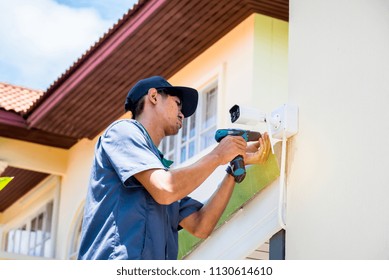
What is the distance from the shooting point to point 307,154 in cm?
415

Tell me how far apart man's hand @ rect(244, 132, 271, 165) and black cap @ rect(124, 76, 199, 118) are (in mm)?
401

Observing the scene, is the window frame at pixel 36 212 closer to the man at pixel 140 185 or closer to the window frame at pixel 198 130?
the window frame at pixel 198 130

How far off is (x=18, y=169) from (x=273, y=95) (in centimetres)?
679

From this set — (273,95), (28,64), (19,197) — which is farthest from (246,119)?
(28,64)

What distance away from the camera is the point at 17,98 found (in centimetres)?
1494

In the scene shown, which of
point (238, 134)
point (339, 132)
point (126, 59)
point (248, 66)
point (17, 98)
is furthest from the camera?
point (17, 98)

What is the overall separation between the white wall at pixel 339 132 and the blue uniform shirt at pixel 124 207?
61 cm

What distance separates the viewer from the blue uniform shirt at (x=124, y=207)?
4215 millimetres

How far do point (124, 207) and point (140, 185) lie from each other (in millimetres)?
134

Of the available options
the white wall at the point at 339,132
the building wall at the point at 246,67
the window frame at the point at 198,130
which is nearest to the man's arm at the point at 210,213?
the white wall at the point at 339,132

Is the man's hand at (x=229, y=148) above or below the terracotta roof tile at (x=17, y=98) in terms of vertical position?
below

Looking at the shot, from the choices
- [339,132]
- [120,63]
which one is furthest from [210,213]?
[120,63]

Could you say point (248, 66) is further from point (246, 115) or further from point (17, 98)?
point (246, 115)
